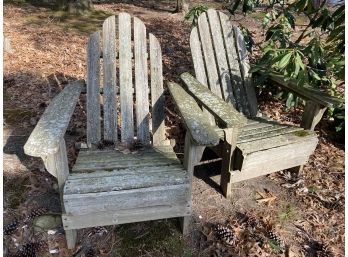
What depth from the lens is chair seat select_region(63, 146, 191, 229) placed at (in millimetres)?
1853

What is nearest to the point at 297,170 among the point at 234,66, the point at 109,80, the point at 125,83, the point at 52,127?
the point at 234,66

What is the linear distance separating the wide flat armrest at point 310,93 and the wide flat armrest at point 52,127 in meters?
1.73

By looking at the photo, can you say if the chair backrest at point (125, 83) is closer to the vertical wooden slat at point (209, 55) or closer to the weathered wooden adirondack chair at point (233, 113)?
the weathered wooden adirondack chair at point (233, 113)

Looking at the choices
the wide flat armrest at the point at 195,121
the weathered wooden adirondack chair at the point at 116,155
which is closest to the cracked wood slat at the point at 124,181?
the weathered wooden adirondack chair at the point at 116,155

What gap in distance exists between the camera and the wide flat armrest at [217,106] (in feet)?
6.60

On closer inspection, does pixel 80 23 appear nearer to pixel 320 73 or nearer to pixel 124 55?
pixel 124 55

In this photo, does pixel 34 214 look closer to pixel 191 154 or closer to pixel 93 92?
pixel 93 92

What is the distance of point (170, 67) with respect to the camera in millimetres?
4609

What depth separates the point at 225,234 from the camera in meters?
2.29

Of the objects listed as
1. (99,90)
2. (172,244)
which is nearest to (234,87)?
(99,90)

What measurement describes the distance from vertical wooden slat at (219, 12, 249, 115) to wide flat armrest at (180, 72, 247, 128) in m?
0.59

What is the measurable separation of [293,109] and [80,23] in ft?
15.2

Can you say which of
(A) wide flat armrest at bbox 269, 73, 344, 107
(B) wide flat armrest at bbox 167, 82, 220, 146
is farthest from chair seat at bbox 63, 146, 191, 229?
(A) wide flat armrest at bbox 269, 73, 344, 107

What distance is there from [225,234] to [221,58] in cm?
161
